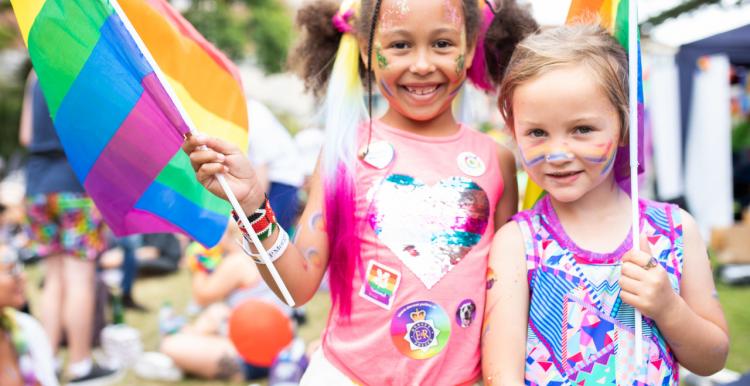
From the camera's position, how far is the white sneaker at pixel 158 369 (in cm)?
436

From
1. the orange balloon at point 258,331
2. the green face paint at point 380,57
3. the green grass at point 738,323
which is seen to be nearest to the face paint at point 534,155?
the green face paint at point 380,57

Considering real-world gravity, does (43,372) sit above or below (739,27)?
below

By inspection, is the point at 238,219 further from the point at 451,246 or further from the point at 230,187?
the point at 451,246

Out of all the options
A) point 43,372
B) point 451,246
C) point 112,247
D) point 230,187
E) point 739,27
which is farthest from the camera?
point 112,247

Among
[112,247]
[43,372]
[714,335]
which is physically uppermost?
[714,335]

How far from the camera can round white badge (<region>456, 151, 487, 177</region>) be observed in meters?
1.85

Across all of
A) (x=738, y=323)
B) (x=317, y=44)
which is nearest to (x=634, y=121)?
(x=317, y=44)

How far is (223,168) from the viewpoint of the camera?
1.51 m

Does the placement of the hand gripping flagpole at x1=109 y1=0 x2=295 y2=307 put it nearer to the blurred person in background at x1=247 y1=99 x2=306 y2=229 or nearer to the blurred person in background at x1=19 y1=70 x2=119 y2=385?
the blurred person in background at x1=247 y1=99 x2=306 y2=229

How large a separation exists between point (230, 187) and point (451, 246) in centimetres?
58

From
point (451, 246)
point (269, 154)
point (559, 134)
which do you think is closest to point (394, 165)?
point (451, 246)

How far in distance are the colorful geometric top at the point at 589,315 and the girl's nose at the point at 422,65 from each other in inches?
20.3

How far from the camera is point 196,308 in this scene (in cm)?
486

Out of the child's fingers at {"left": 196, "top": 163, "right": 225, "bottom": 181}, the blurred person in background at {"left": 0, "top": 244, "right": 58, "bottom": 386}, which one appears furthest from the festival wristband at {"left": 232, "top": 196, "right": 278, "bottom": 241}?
the blurred person in background at {"left": 0, "top": 244, "right": 58, "bottom": 386}
